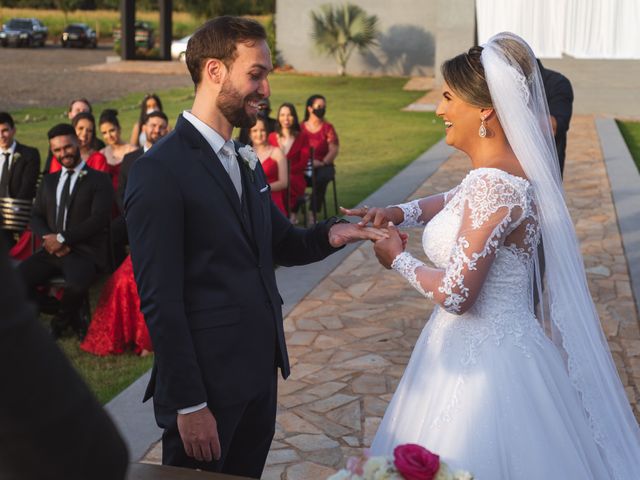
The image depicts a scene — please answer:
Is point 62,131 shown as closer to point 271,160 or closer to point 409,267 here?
point 271,160

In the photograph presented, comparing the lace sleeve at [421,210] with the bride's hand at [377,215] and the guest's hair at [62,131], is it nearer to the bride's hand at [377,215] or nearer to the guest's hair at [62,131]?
the bride's hand at [377,215]

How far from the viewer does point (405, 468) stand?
7.38ft

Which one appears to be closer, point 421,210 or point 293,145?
point 421,210

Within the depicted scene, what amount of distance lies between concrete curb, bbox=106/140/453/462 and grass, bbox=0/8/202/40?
5229 centimetres

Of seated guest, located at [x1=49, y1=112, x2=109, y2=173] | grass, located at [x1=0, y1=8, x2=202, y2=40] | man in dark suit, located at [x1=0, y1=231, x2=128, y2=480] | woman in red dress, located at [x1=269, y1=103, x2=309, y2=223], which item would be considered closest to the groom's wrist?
man in dark suit, located at [x1=0, y1=231, x2=128, y2=480]

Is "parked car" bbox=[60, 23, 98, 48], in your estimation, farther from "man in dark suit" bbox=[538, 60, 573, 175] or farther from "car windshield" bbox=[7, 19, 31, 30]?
"man in dark suit" bbox=[538, 60, 573, 175]

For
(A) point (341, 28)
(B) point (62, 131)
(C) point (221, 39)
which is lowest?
(B) point (62, 131)

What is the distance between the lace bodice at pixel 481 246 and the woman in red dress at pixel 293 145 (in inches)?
296

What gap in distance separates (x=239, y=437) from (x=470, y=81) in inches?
65.3

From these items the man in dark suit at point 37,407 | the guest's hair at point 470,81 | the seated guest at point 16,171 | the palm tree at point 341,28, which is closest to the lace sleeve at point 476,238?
the guest's hair at point 470,81

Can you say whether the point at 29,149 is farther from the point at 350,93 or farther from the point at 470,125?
the point at 350,93

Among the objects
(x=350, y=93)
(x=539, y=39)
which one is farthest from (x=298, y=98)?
(x=539, y=39)

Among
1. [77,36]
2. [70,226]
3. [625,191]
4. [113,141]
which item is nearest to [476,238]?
[70,226]

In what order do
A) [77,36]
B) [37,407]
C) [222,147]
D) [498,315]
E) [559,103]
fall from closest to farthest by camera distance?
[37,407] → [222,147] → [498,315] → [559,103] → [77,36]
